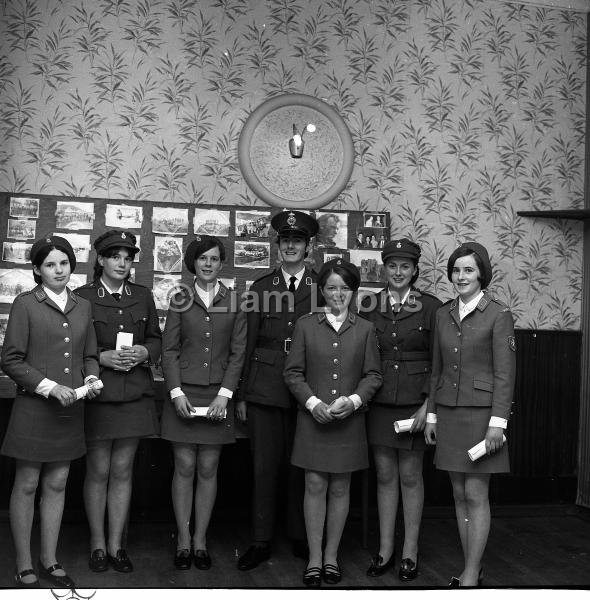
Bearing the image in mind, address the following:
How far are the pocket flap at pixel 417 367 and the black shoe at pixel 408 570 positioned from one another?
0.88m

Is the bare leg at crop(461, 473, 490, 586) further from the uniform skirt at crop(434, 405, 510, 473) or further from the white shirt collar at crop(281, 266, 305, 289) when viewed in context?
the white shirt collar at crop(281, 266, 305, 289)

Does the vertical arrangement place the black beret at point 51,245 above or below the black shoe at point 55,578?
above

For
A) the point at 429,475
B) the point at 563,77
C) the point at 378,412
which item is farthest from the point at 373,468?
the point at 563,77

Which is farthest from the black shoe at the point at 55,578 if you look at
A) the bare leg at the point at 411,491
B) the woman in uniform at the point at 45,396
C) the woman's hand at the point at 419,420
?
the woman's hand at the point at 419,420

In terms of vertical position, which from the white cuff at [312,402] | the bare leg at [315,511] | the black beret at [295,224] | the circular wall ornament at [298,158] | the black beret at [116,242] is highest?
the circular wall ornament at [298,158]

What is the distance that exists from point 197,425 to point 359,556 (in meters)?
1.11

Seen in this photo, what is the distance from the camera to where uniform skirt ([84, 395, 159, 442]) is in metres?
3.26

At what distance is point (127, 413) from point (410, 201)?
2.34 meters

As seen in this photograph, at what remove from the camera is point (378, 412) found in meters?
3.42

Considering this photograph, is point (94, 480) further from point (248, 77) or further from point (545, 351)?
point (545, 351)

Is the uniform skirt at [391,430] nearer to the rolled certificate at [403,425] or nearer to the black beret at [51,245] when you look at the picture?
the rolled certificate at [403,425]

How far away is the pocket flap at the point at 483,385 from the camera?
303 cm

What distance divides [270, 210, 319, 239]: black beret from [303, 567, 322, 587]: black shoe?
5.25 feet

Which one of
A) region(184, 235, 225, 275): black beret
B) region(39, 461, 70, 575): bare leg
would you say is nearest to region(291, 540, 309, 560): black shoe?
region(39, 461, 70, 575): bare leg
